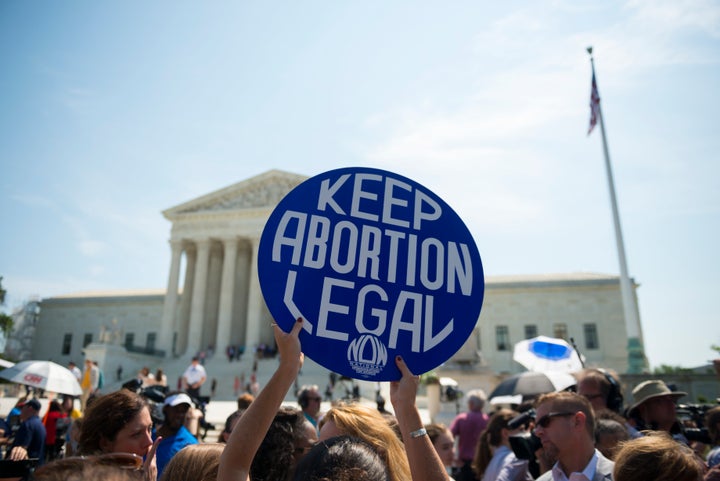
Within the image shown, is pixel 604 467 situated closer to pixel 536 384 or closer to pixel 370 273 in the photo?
pixel 370 273

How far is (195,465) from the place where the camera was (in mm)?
2381

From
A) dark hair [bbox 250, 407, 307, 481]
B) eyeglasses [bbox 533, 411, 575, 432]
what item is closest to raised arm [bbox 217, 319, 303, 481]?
dark hair [bbox 250, 407, 307, 481]

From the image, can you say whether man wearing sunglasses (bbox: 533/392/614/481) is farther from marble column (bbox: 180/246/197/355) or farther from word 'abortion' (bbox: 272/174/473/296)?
marble column (bbox: 180/246/197/355)

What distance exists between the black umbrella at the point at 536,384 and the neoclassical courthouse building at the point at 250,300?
135 ft

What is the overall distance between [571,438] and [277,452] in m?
1.77

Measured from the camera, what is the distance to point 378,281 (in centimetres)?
240

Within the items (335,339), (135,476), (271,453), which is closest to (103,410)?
(271,453)

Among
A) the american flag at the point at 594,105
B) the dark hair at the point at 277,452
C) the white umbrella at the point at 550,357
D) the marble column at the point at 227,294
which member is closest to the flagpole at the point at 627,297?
the american flag at the point at 594,105

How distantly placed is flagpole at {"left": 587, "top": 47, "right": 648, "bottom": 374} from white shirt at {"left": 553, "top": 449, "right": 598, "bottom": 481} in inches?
708

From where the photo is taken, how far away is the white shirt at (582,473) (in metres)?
3.02

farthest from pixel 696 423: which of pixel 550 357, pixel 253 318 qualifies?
pixel 253 318

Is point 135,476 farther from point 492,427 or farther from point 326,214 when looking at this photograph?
point 492,427

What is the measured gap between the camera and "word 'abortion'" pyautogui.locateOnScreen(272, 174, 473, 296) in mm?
2371

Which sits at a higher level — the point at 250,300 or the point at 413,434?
the point at 250,300
